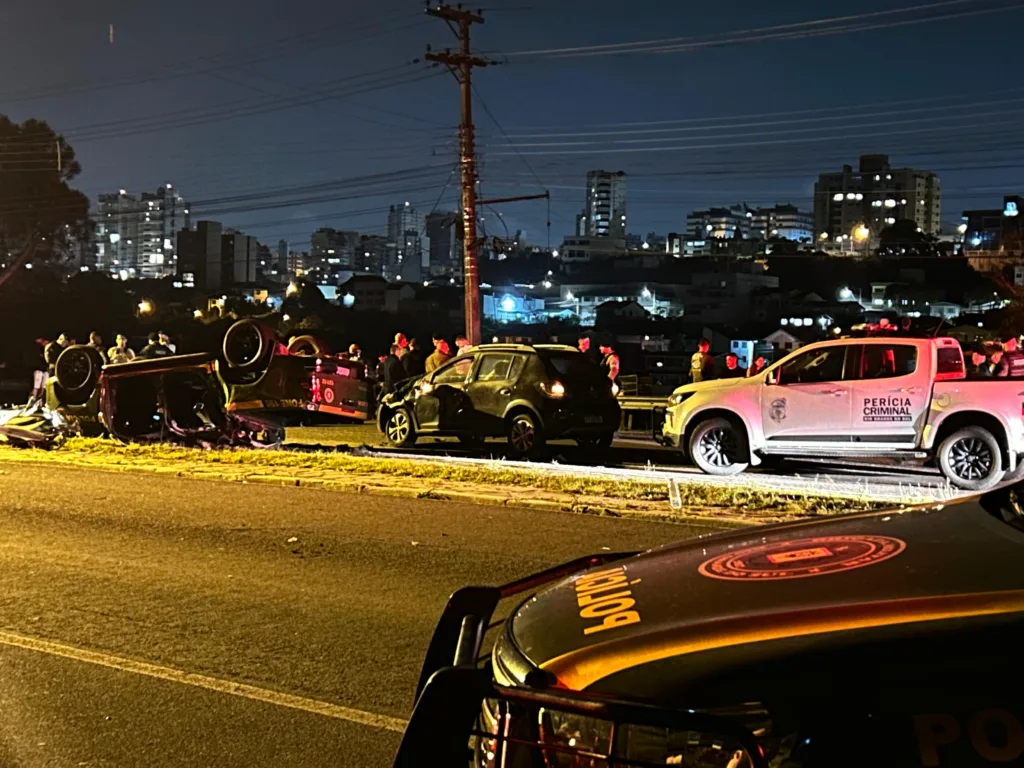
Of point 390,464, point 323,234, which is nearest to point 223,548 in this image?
point 390,464

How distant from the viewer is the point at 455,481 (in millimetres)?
12523

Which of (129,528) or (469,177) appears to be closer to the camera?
(129,528)

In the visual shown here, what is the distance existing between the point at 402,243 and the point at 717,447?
4578 inches

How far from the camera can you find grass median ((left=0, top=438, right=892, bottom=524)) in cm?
1045

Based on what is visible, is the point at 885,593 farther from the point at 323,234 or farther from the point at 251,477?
the point at 323,234

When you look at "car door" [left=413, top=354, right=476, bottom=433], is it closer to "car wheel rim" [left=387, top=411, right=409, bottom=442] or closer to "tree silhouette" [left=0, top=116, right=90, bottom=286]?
"car wheel rim" [left=387, top=411, right=409, bottom=442]

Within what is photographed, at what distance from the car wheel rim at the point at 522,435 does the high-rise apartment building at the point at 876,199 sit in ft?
414

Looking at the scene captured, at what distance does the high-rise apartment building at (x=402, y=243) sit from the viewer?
106 meters

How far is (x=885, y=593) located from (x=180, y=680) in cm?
416

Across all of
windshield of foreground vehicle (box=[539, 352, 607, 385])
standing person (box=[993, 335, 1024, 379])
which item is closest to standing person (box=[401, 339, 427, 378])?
windshield of foreground vehicle (box=[539, 352, 607, 385])

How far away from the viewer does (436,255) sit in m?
118

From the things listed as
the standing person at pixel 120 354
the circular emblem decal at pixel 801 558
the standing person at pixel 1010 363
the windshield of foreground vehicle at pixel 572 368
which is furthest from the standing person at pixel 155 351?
the circular emblem decal at pixel 801 558

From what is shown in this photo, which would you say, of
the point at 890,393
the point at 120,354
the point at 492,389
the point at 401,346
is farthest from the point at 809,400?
the point at 120,354

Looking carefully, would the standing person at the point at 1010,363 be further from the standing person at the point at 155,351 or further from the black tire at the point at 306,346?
the standing person at the point at 155,351
